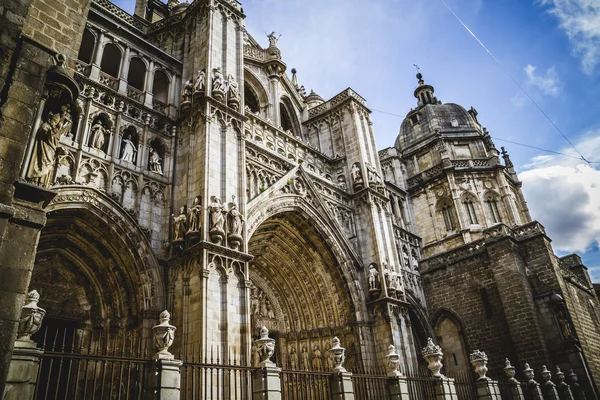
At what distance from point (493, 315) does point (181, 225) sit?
15071 millimetres

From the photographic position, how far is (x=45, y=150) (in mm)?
6055

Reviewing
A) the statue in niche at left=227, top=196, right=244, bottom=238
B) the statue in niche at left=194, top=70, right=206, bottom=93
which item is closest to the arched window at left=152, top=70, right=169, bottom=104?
the statue in niche at left=194, top=70, right=206, bottom=93

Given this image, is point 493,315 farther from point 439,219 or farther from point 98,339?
point 98,339

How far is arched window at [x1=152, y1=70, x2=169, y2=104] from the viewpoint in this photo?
15.8 meters

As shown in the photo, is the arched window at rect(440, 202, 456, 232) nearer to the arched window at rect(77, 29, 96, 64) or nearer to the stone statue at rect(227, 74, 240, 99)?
the stone statue at rect(227, 74, 240, 99)

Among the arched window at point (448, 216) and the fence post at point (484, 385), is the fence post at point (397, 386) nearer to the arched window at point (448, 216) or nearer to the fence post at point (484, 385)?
the fence post at point (484, 385)

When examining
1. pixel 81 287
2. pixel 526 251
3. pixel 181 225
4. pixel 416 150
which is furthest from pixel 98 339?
pixel 416 150

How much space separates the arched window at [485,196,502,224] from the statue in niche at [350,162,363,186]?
12.3 m

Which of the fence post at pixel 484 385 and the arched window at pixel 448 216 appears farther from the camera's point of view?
the arched window at pixel 448 216

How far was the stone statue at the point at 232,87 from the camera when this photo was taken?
14.8 metres

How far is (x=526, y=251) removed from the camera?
20.0 metres

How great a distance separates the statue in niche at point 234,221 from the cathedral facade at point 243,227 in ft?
0.21

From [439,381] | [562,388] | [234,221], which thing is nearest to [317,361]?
[439,381]

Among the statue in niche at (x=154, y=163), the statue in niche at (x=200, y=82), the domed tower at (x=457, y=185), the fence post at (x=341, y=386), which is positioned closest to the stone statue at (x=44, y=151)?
the fence post at (x=341, y=386)
